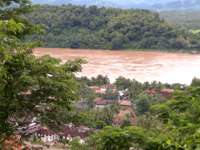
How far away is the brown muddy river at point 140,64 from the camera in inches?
886

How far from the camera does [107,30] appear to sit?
33031 mm

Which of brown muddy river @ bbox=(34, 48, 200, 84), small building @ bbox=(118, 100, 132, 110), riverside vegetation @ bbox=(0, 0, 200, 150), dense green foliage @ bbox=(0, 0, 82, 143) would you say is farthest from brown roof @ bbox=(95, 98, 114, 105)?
dense green foliage @ bbox=(0, 0, 82, 143)

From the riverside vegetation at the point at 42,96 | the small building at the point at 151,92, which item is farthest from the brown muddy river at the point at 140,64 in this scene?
the riverside vegetation at the point at 42,96

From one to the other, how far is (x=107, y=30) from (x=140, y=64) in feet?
27.1

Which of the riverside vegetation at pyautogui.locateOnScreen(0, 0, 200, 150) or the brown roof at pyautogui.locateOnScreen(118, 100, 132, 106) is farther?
the brown roof at pyautogui.locateOnScreen(118, 100, 132, 106)

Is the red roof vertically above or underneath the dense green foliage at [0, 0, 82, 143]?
underneath

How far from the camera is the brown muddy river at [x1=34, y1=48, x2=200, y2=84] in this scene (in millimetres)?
22516

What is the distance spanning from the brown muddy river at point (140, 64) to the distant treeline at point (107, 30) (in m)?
1.16

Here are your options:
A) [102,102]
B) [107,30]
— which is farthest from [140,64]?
[107,30]

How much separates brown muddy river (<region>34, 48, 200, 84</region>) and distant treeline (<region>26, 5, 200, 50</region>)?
116 cm

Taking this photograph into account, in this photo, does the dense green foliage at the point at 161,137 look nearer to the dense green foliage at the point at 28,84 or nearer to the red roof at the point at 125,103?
the dense green foliage at the point at 28,84

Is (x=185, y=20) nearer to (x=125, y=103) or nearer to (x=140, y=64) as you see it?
(x=140, y=64)

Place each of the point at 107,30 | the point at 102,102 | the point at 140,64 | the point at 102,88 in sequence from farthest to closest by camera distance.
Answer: the point at 107,30, the point at 140,64, the point at 102,88, the point at 102,102

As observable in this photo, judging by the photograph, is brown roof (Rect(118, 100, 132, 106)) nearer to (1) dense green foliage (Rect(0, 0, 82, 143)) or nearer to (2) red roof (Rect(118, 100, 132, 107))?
(2) red roof (Rect(118, 100, 132, 107))
